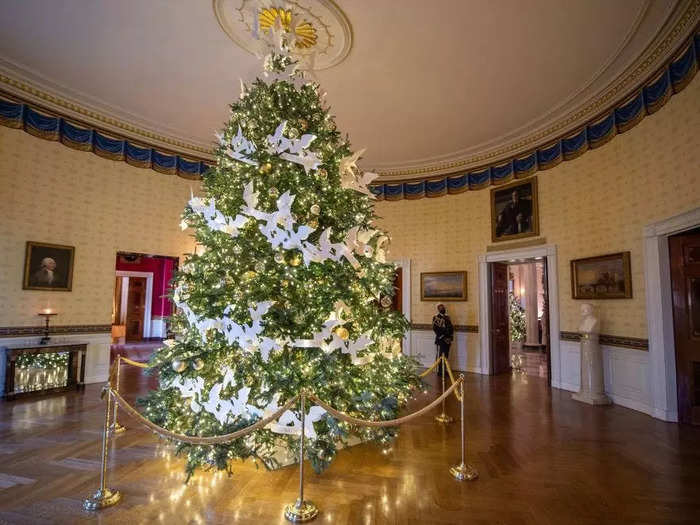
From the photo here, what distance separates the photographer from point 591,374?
6.32 m

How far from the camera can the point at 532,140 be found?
8148 millimetres

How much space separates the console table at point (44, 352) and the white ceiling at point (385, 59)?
440cm

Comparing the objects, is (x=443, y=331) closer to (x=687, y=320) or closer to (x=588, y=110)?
(x=687, y=320)

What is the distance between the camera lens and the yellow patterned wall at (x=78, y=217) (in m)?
6.41

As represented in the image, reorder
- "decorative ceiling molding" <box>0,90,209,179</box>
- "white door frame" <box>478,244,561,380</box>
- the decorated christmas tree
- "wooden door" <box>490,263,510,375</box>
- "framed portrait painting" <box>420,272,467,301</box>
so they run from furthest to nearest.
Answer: "framed portrait painting" <box>420,272,467,301</box>, "wooden door" <box>490,263,510,375</box>, "white door frame" <box>478,244,561,380</box>, "decorative ceiling molding" <box>0,90,209,179</box>, the decorated christmas tree

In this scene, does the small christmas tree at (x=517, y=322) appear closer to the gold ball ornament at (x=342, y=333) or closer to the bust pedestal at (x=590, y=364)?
the bust pedestal at (x=590, y=364)

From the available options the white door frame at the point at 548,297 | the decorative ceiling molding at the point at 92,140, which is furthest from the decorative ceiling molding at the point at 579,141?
the decorative ceiling molding at the point at 92,140

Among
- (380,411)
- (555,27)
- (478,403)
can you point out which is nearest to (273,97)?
(380,411)

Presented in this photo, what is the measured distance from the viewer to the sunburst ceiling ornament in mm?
4801

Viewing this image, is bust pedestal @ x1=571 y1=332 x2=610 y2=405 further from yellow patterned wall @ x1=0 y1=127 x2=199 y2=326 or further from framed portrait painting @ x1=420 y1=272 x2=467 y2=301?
yellow patterned wall @ x1=0 y1=127 x2=199 y2=326

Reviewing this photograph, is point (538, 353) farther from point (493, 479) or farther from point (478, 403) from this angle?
point (493, 479)

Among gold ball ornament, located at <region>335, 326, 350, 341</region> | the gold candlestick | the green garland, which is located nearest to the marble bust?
gold ball ornament, located at <region>335, 326, 350, 341</region>

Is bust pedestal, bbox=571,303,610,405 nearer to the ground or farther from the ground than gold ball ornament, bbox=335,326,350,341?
nearer to the ground

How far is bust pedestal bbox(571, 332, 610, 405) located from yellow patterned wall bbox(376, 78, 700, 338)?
377 millimetres
